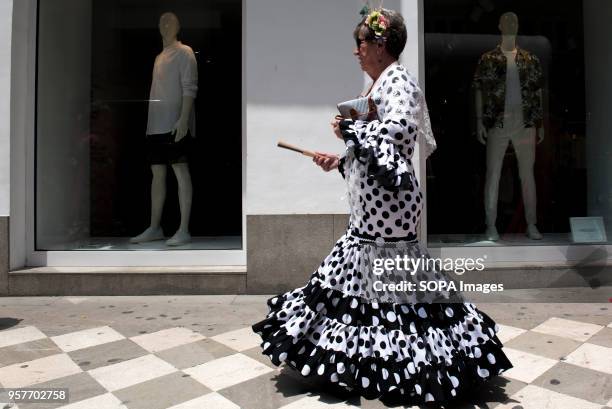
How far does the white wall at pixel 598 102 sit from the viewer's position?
5.71 metres

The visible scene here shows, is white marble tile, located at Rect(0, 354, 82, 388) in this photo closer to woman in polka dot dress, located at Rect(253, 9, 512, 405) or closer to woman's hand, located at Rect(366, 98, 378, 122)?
woman in polka dot dress, located at Rect(253, 9, 512, 405)

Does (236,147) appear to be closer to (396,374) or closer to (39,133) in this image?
(39,133)

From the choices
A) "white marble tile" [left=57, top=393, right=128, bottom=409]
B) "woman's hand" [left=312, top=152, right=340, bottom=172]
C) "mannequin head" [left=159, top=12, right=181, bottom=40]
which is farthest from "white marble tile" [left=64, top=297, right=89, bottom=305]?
"woman's hand" [left=312, top=152, right=340, bottom=172]

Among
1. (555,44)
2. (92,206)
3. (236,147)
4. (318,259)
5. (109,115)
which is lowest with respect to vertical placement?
(318,259)

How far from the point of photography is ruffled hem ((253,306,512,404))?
90.0 inches

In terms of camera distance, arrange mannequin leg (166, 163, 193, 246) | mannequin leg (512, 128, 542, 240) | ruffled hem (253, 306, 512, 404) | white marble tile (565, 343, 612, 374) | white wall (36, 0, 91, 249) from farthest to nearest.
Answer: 1. mannequin leg (512, 128, 542, 240)
2. mannequin leg (166, 163, 193, 246)
3. white wall (36, 0, 91, 249)
4. white marble tile (565, 343, 612, 374)
5. ruffled hem (253, 306, 512, 404)

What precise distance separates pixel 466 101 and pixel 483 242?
1.64m

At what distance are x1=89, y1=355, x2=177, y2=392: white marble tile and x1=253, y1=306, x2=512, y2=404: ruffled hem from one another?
2.80ft

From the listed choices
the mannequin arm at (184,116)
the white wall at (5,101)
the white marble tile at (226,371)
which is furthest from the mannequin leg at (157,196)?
the white marble tile at (226,371)

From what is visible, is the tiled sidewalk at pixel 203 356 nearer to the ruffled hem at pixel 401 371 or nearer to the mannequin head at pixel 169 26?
the ruffled hem at pixel 401 371

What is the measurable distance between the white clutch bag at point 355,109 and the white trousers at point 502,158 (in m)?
3.64

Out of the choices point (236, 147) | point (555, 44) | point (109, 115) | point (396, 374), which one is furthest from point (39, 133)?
point (555, 44)

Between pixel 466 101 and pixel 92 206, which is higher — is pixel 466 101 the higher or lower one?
the higher one

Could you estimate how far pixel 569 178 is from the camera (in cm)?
579
